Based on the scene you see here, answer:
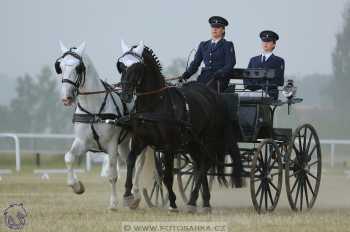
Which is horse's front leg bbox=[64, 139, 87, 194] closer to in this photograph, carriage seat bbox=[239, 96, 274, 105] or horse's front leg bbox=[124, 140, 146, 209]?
horse's front leg bbox=[124, 140, 146, 209]

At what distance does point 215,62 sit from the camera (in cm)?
1260

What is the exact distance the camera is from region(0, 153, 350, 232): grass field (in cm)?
996

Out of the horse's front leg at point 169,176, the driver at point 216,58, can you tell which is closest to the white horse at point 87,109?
the horse's front leg at point 169,176

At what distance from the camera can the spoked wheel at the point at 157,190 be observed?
41.4ft

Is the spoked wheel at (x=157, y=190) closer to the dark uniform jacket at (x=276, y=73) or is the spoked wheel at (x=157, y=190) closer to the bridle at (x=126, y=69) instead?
the bridle at (x=126, y=69)

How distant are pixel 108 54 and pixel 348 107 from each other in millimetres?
9045

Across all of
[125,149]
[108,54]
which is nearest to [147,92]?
[125,149]

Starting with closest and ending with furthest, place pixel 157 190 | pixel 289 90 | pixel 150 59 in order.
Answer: pixel 150 59
pixel 289 90
pixel 157 190

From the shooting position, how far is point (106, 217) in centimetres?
1077

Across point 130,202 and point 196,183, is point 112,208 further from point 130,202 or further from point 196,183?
point 196,183

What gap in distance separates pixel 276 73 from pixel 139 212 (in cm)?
244

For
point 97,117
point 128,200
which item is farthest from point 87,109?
point 128,200

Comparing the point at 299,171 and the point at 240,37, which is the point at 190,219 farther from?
the point at 240,37

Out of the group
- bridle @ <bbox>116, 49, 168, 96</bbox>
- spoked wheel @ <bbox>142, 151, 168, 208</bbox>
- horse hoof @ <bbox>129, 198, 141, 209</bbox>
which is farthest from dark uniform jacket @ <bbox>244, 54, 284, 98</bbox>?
horse hoof @ <bbox>129, 198, 141, 209</bbox>
